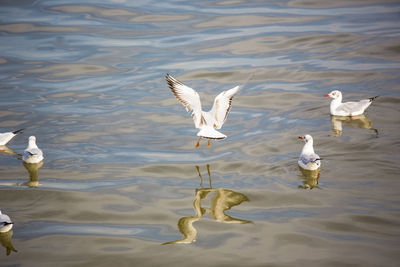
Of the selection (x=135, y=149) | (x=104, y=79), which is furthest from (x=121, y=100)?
(x=135, y=149)

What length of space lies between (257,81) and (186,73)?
2.69 meters

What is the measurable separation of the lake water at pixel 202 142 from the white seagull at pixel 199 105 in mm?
680

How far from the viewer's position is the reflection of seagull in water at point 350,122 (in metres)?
13.1

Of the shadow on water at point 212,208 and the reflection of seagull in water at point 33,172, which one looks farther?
the reflection of seagull in water at point 33,172

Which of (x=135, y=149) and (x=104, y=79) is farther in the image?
(x=104, y=79)

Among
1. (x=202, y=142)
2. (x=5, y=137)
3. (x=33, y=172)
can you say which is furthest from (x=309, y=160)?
(x=5, y=137)

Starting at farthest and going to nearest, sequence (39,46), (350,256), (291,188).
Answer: (39,46) → (291,188) → (350,256)

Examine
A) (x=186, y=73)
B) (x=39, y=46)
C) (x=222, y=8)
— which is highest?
(x=222, y=8)

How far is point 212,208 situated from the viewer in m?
9.57

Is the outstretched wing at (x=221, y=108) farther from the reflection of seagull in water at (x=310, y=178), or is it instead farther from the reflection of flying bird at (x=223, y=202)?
the reflection of seagull in water at (x=310, y=178)

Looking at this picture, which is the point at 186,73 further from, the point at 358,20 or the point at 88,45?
the point at 358,20

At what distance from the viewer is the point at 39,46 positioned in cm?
2114

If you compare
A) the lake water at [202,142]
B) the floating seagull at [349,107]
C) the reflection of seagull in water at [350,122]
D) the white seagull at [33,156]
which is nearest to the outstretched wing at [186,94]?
the lake water at [202,142]

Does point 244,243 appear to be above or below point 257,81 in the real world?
below
